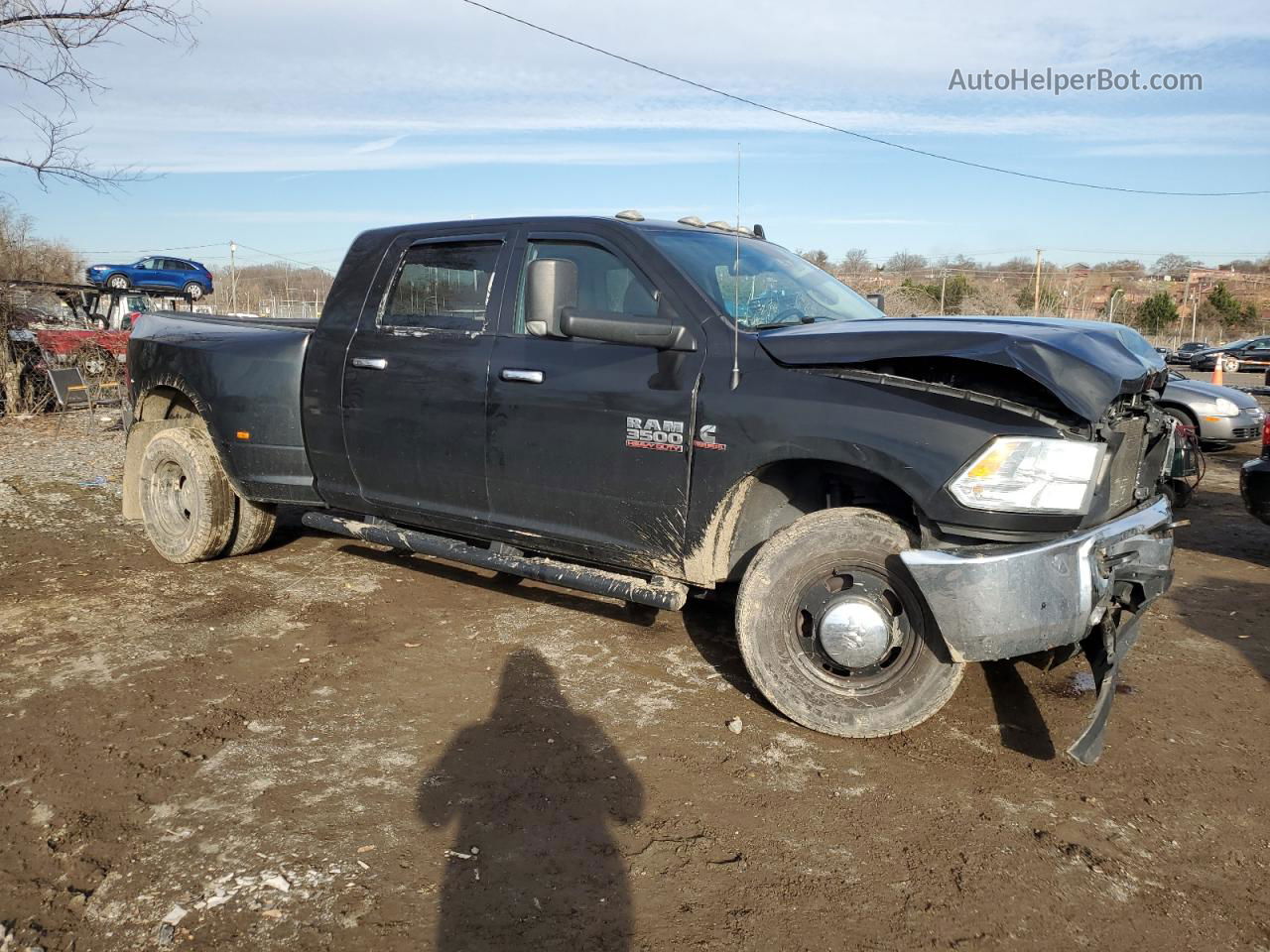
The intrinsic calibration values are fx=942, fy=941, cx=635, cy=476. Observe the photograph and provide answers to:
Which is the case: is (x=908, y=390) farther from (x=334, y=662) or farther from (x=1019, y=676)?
(x=334, y=662)

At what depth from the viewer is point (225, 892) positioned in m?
2.62

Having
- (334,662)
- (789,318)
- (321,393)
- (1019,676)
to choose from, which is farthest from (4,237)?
(1019,676)

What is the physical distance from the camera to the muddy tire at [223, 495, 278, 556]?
5.96 m

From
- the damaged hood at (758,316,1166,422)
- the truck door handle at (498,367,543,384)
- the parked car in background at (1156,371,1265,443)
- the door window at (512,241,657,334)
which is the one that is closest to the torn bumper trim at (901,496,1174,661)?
the damaged hood at (758,316,1166,422)

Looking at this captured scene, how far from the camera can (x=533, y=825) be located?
2986mm

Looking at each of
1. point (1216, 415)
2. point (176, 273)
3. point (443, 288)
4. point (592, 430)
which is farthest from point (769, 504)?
point (176, 273)

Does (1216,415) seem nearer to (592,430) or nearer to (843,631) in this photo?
(843,631)

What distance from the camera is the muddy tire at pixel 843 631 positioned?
3426 millimetres

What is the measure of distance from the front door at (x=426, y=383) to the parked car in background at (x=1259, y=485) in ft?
16.9

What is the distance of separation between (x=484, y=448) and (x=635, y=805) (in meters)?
1.90

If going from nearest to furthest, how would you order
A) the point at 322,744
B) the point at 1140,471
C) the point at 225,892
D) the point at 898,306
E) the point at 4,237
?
1. the point at 225,892
2. the point at 322,744
3. the point at 1140,471
4. the point at 4,237
5. the point at 898,306

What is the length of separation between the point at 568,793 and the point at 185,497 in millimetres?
3900

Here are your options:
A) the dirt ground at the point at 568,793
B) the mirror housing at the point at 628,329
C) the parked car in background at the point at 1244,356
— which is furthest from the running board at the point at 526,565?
the parked car in background at the point at 1244,356

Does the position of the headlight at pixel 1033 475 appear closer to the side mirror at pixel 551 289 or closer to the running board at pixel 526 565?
the running board at pixel 526 565
